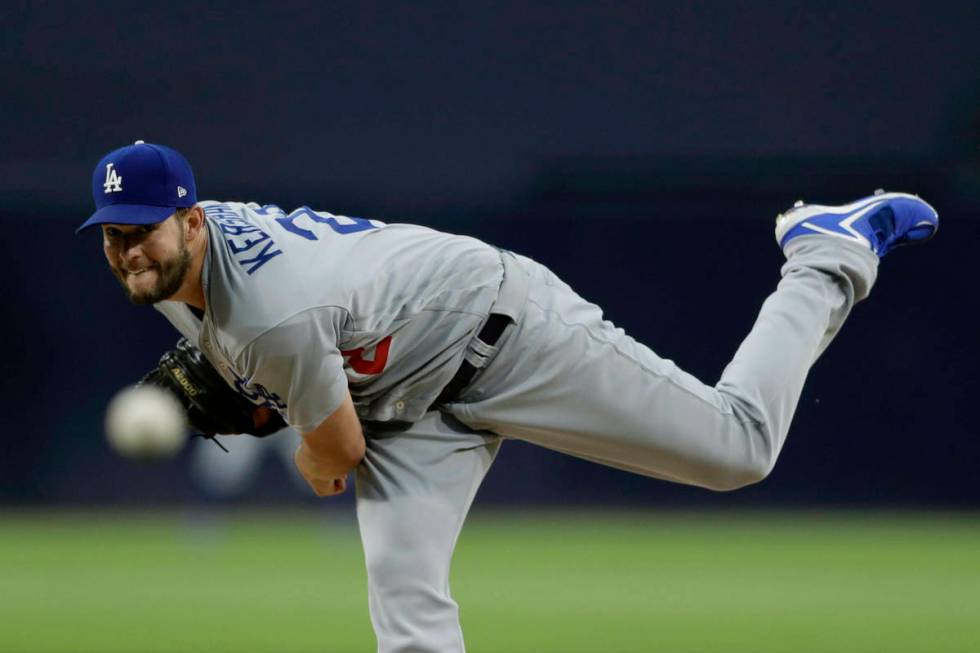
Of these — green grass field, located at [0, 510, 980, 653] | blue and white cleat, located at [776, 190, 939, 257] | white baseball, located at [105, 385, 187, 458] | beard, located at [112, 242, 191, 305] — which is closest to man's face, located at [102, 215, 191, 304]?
beard, located at [112, 242, 191, 305]

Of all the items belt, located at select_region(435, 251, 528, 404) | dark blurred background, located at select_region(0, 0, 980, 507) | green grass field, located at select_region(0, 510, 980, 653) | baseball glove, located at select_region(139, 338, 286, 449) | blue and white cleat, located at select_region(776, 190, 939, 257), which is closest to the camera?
belt, located at select_region(435, 251, 528, 404)

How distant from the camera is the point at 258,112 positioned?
8.31 metres

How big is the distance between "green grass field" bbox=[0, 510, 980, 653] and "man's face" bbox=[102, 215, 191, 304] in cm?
193

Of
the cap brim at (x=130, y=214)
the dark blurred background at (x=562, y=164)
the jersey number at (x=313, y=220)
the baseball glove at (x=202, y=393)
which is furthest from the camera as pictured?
the dark blurred background at (x=562, y=164)

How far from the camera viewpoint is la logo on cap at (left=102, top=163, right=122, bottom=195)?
2.89 metres

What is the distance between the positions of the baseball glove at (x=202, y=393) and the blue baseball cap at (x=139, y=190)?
0.61m

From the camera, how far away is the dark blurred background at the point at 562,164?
8000mm

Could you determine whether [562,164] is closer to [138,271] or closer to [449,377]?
[449,377]

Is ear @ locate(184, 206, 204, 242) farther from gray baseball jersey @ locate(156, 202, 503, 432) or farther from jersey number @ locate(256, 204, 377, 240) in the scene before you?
jersey number @ locate(256, 204, 377, 240)

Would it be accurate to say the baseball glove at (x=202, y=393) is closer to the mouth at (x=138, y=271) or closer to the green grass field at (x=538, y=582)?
the mouth at (x=138, y=271)

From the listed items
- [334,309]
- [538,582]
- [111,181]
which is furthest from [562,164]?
[111,181]

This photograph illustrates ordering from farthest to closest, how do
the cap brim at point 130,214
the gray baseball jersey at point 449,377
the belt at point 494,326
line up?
the belt at point 494,326 < the gray baseball jersey at point 449,377 < the cap brim at point 130,214

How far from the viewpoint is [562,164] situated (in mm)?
8219

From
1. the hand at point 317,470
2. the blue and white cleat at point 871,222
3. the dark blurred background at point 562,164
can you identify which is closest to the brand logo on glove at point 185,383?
the hand at point 317,470
